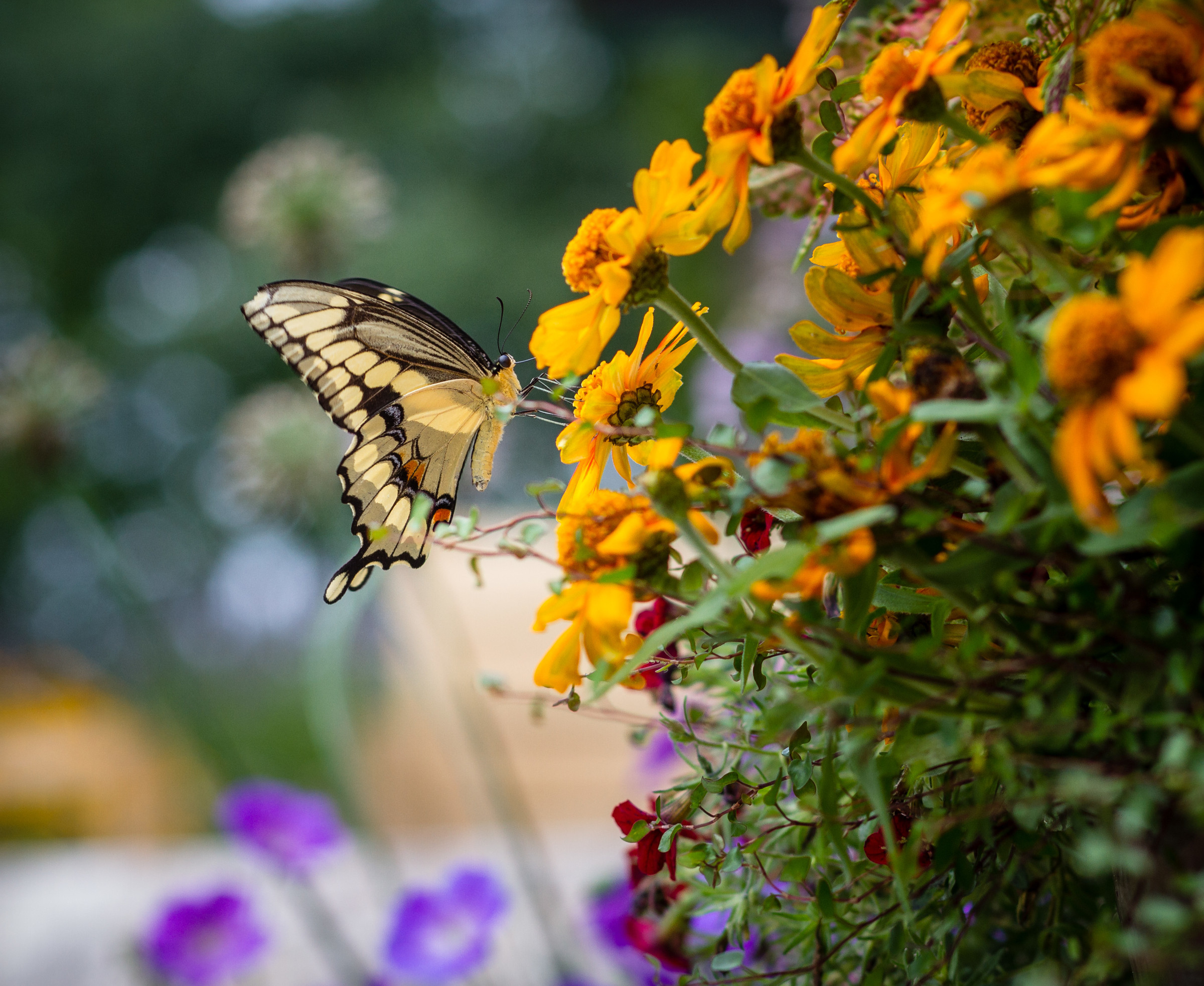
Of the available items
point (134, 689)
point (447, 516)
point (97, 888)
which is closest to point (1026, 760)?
point (447, 516)

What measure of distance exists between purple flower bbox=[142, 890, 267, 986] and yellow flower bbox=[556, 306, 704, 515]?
0.89 metres

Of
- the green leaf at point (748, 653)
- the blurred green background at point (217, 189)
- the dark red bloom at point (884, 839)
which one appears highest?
the blurred green background at point (217, 189)

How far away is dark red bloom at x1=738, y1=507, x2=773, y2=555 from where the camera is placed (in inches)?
11.6

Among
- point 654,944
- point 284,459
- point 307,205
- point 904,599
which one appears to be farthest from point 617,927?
point 307,205

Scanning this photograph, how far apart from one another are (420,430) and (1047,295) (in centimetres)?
52

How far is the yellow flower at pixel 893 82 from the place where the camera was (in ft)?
0.76

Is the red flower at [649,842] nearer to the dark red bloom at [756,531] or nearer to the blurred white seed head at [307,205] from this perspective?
the dark red bloom at [756,531]

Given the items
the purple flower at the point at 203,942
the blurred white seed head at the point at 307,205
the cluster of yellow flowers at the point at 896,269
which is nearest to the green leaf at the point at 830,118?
the cluster of yellow flowers at the point at 896,269

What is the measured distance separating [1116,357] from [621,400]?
165mm

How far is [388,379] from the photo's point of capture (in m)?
0.71

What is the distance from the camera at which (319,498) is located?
1375mm

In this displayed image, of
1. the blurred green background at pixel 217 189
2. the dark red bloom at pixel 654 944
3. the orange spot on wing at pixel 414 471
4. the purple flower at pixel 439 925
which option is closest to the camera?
the dark red bloom at pixel 654 944

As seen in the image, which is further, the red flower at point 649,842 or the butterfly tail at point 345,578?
the butterfly tail at point 345,578

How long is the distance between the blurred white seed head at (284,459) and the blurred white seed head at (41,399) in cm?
20
